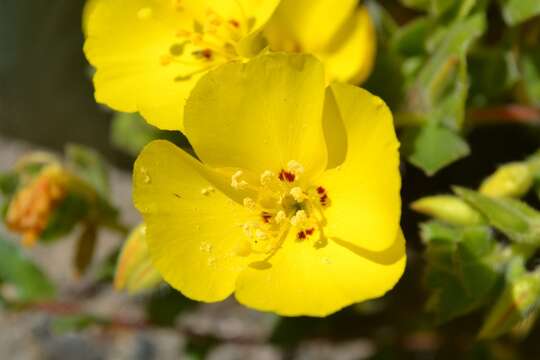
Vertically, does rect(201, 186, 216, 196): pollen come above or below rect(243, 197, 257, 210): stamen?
above

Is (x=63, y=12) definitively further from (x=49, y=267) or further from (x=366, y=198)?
(x=366, y=198)

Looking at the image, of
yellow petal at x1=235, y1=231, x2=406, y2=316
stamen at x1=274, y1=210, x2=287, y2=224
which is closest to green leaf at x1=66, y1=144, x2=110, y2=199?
stamen at x1=274, y1=210, x2=287, y2=224

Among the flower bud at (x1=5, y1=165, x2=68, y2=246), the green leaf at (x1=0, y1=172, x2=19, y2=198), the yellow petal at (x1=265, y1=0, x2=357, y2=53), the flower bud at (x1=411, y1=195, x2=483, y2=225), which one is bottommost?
the green leaf at (x1=0, y1=172, x2=19, y2=198)

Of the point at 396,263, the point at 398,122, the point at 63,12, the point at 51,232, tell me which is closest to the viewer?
the point at 396,263

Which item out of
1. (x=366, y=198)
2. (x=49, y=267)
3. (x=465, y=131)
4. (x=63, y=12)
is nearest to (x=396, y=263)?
(x=366, y=198)

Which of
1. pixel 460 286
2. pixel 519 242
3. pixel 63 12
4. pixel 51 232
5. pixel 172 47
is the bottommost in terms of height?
pixel 51 232

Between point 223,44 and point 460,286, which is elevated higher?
point 223,44

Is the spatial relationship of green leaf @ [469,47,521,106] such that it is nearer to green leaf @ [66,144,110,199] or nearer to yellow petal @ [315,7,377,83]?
yellow petal @ [315,7,377,83]
